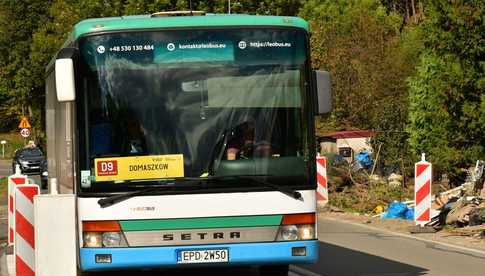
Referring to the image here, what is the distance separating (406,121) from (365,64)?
460 inches

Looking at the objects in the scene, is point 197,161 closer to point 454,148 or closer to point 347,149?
point 454,148

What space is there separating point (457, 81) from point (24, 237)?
16224mm

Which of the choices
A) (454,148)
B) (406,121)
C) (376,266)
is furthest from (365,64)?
(376,266)

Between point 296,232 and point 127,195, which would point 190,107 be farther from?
point 296,232

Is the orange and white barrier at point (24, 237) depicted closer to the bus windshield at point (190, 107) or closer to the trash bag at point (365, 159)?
the bus windshield at point (190, 107)

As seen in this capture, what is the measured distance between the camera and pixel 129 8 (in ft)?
163

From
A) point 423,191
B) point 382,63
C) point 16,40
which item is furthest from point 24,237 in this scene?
point 16,40

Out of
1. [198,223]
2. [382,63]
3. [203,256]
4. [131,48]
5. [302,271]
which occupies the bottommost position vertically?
[302,271]

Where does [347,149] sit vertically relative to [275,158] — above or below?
below

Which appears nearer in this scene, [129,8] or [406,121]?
[406,121]

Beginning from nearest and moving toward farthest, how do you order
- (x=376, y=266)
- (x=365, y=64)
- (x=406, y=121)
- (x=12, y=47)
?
(x=376, y=266), (x=406, y=121), (x=365, y=64), (x=12, y=47)

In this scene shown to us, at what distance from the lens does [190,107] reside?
9.30m

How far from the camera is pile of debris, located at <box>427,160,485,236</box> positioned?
17688mm

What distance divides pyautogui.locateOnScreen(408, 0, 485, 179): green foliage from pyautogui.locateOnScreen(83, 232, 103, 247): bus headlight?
15511 mm
